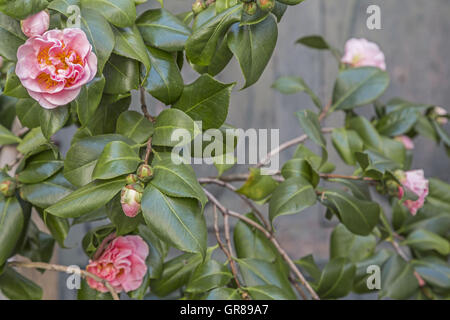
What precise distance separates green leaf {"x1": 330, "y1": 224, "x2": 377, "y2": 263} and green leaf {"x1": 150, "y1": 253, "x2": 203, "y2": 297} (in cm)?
26

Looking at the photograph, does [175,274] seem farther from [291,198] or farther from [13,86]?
[13,86]

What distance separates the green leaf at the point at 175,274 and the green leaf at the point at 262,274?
0.08m

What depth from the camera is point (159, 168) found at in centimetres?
48

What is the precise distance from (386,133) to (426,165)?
45 centimetres

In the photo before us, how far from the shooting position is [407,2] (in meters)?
1.24

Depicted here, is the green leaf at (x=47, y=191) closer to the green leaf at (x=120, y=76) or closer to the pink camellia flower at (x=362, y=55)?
the green leaf at (x=120, y=76)

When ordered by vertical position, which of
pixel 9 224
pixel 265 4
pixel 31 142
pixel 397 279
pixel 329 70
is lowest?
pixel 397 279

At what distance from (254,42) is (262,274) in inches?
12.3

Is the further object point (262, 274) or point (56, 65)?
point (262, 274)

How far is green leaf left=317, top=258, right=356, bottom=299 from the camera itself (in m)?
0.70

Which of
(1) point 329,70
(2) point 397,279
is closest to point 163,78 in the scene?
(2) point 397,279

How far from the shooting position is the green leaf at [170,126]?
0.49m

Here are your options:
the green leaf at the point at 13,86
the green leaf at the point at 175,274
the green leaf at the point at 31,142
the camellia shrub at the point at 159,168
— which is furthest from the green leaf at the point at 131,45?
the green leaf at the point at 175,274
